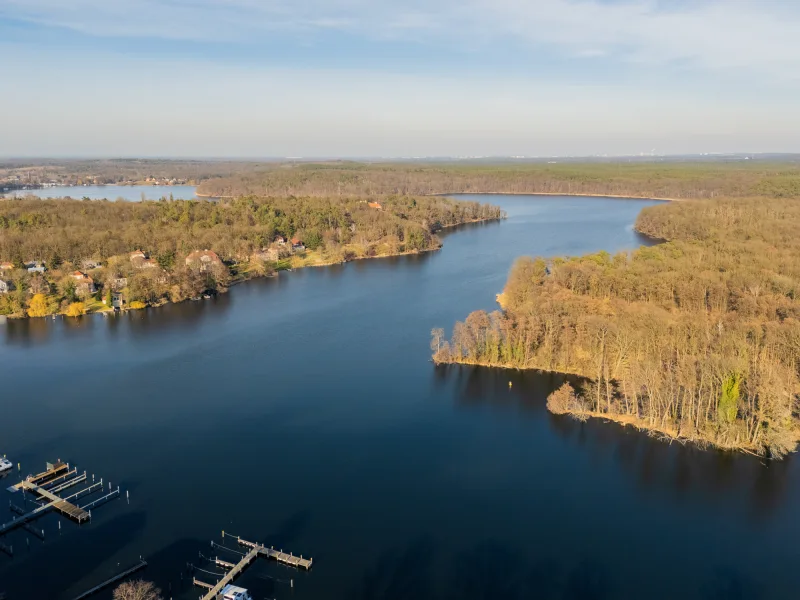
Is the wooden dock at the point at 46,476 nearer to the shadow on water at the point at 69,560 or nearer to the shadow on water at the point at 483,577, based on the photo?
the shadow on water at the point at 69,560

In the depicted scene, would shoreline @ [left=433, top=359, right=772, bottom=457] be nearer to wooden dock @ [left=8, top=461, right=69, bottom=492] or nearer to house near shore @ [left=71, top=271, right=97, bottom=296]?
wooden dock @ [left=8, top=461, right=69, bottom=492]

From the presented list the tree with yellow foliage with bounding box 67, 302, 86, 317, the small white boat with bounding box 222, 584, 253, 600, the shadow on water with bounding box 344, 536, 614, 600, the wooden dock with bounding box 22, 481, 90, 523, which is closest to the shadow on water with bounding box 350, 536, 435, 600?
the shadow on water with bounding box 344, 536, 614, 600

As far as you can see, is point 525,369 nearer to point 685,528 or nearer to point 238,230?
point 685,528

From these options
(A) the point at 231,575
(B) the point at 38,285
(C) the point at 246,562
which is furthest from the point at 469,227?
(A) the point at 231,575

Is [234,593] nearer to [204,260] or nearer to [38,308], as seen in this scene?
[38,308]

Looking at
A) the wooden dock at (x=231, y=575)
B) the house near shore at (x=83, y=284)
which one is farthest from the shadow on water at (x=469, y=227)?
the wooden dock at (x=231, y=575)

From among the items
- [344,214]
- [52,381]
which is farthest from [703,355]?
[344,214]
